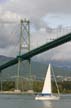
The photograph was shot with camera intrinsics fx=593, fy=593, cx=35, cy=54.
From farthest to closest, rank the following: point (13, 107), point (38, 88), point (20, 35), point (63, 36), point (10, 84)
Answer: point (10, 84) → point (38, 88) → point (20, 35) → point (63, 36) → point (13, 107)

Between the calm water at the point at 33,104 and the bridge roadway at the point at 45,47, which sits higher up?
the bridge roadway at the point at 45,47

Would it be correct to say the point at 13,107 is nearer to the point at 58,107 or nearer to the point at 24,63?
the point at 58,107

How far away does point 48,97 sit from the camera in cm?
6819

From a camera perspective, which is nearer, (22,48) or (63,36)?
(63,36)

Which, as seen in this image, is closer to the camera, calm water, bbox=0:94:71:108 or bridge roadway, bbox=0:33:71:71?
calm water, bbox=0:94:71:108

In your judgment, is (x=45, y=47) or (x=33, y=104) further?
(x=45, y=47)

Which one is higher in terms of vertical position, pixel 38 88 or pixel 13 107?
pixel 38 88

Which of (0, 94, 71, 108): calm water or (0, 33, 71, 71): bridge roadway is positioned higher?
(0, 33, 71, 71): bridge roadway

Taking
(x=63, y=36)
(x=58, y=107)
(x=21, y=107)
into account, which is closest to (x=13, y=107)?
(x=21, y=107)

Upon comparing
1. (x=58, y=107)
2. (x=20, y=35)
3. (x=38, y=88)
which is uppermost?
(x=20, y=35)

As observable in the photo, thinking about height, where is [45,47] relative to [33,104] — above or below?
above

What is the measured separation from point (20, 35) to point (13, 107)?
42333 mm

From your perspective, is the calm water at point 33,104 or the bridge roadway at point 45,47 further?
the bridge roadway at point 45,47

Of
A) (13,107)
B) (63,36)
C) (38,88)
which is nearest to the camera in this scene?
(13,107)
